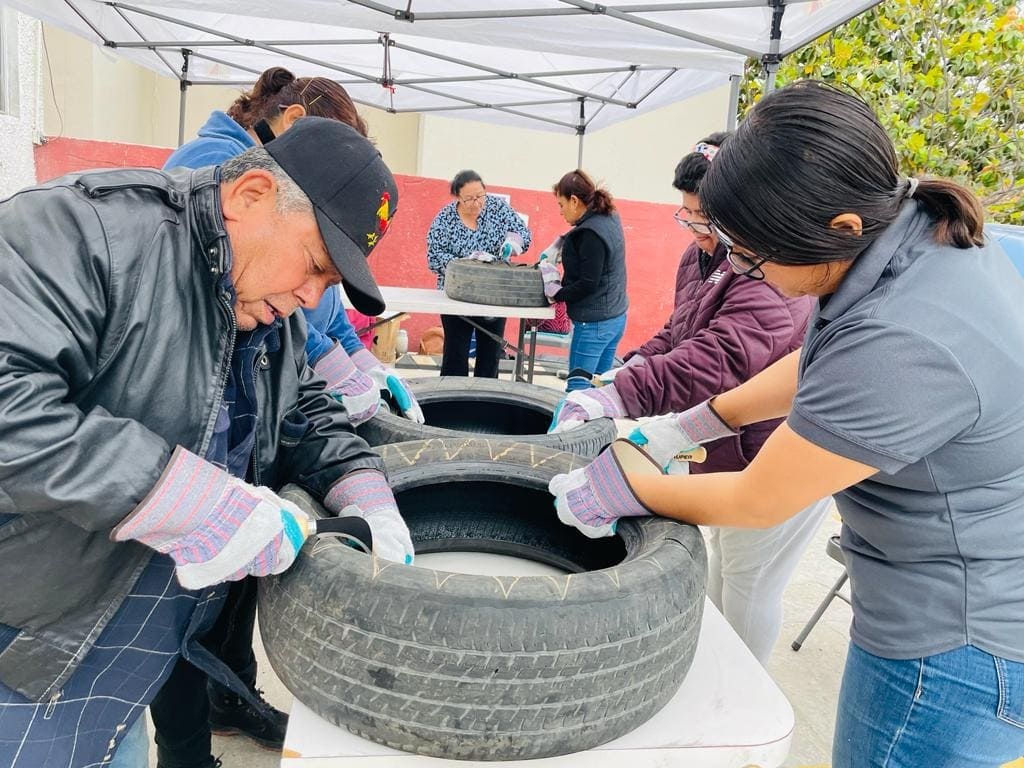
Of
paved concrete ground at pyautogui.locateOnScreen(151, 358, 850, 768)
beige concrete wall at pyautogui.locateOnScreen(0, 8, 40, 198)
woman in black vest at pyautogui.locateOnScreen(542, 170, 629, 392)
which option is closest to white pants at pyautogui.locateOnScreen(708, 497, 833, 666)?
paved concrete ground at pyautogui.locateOnScreen(151, 358, 850, 768)

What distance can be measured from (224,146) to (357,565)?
4.59 ft

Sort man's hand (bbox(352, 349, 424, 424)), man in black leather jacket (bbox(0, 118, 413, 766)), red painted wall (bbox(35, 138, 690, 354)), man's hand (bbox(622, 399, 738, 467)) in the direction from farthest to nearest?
red painted wall (bbox(35, 138, 690, 354)) < man's hand (bbox(352, 349, 424, 424)) < man's hand (bbox(622, 399, 738, 467)) < man in black leather jacket (bbox(0, 118, 413, 766))

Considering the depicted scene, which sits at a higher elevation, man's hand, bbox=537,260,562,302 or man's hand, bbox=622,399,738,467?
man's hand, bbox=537,260,562,302

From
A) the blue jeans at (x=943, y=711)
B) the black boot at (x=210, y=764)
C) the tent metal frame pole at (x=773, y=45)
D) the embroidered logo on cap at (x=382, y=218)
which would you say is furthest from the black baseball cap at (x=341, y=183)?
the tent metal frame pole at (x=773, y=45)

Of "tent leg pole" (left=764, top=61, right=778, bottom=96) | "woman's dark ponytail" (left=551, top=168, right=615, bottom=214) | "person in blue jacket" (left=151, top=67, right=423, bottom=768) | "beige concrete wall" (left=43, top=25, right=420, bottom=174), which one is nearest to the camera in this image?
"person in blue jacket" (left=151, top=67, right=423, bottom=768)

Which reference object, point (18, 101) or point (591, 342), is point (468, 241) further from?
point (18, 101)

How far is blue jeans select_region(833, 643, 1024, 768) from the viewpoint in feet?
3.73

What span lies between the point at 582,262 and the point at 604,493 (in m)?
3.41

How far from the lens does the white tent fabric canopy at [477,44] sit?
12.5ft

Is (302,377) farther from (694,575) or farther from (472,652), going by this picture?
(694,575)

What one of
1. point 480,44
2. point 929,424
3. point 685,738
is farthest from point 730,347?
point 480,44

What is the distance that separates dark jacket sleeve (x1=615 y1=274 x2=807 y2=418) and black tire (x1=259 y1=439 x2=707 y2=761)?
105cm

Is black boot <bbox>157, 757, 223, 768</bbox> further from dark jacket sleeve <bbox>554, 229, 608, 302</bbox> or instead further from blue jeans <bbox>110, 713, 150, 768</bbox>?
dark jacket sleeve <bbox>554, 229, 608, 302</bbox>

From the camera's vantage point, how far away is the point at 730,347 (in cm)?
208
